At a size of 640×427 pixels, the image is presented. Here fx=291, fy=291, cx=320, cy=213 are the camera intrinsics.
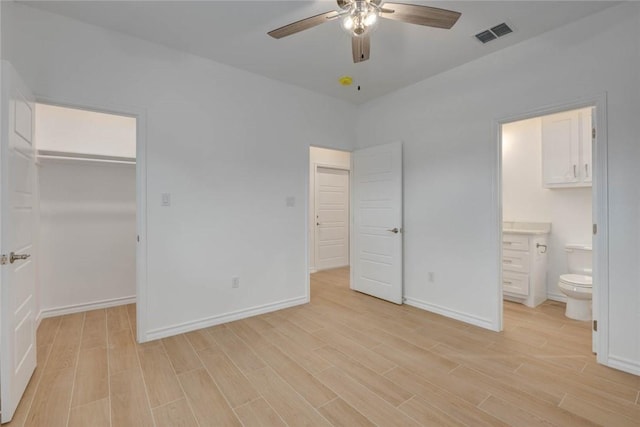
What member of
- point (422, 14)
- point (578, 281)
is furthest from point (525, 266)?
point (422, 14)

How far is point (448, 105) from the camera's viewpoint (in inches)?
127

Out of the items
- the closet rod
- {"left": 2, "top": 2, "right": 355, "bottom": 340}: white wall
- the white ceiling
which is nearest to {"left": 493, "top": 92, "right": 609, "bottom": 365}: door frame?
the white ceiling

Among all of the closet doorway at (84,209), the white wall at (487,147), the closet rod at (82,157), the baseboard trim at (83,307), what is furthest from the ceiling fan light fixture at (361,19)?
the baseboard trim at (83,307)

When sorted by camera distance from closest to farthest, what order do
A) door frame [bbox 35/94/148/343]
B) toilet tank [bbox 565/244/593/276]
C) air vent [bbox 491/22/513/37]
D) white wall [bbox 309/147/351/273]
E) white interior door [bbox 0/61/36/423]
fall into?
white interior door [bbox 0/61/36/423] → air vent [bbox 491/22/513/37] → door frame [bbox 35/94/148/343] → toilet tank [bbox 565/244/593/276] → white wall [bbox 309/147/351/273]

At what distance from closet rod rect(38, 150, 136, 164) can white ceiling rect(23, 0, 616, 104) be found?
141cm

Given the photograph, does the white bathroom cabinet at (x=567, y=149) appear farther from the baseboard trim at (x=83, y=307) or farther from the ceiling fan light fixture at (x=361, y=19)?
the baseboard trim at (x=83, y=307)

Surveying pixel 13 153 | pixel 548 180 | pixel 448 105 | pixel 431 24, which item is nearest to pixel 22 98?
pixel 13 153

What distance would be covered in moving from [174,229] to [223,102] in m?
1.42

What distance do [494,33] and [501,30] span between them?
55mm

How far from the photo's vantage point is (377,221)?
3879 mm

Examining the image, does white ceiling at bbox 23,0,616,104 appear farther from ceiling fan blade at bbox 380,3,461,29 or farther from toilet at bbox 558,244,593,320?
toilet at bbox 558,244,593,320

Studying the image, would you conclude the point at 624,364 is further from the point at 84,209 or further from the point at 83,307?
the point at 84,209

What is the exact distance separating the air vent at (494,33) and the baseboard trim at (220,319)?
3.28 metres

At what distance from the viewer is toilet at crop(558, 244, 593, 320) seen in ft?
10.00
